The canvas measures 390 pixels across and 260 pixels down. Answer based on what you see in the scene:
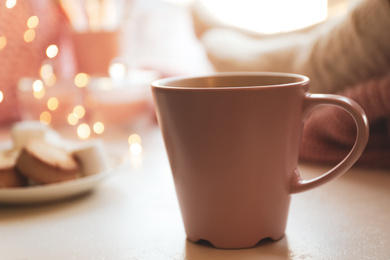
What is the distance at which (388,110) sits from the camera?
511mm

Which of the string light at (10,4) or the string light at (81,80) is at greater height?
the string light at (10,4)

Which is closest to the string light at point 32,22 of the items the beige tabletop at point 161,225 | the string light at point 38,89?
the string light at point 38,89

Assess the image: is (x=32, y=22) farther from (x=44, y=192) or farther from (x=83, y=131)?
(x=44, y=192)

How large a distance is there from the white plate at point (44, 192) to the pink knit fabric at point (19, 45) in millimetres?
422

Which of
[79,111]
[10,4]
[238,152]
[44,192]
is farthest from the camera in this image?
[79,111]

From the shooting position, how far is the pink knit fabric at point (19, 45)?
33.0 inches

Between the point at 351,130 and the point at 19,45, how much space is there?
0.61m

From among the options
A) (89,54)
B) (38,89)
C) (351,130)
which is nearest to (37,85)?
(38,89)

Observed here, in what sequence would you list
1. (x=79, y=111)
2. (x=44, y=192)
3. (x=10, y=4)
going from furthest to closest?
1. (x=79, y=111)
2. (x=10, y=4)
3. (x=44, y=192)

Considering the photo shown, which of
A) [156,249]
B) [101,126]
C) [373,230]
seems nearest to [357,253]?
[373,230]

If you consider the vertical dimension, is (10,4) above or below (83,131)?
above

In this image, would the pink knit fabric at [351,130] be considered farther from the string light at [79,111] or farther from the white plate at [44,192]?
the string light at [79,111]

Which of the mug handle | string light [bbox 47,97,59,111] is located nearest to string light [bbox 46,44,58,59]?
string light [bbox 47,97,59,111]

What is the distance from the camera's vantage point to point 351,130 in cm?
53
